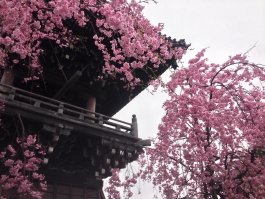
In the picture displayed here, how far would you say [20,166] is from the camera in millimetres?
6621

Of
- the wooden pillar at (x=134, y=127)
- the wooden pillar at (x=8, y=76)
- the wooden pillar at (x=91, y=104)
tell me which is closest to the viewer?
the wooden pillar at (x=8, y=76)

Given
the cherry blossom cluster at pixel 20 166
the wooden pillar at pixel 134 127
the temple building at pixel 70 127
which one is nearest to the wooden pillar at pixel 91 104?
the temple building at pixel 70 127

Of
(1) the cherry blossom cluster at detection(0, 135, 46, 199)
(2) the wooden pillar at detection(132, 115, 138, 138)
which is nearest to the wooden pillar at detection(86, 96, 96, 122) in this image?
(2) the wooden pillar at detection(132, 115, 138, 138)

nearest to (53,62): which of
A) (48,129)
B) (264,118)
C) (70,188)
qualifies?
(48,129)

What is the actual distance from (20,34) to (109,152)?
14.5 feet

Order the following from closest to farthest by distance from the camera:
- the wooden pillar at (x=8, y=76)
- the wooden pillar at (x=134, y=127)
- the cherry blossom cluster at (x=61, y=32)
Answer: the cherry blossom cluster at (x=61, y=32) → the wooden pillar at (x=8, y=76) → the wooden pillar at (x=134, y=127)

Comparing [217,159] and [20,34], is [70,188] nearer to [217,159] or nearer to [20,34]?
[20,34]

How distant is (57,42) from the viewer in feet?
24.1

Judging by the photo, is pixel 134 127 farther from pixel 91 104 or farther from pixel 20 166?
pixel 20 166

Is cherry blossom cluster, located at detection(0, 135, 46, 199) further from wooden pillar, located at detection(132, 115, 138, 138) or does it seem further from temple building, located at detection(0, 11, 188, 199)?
wooden pillar, located at detection(132, 115, 138, 138)

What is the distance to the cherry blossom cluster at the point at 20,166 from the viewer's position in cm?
637

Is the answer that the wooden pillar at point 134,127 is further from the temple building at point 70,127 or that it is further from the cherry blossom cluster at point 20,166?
the cherry blossom cluster at point 20,166

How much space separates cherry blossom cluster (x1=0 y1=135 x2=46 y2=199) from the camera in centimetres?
637

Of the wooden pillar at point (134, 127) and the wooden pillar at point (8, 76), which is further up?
the wooden pillar at point (8, 76)
